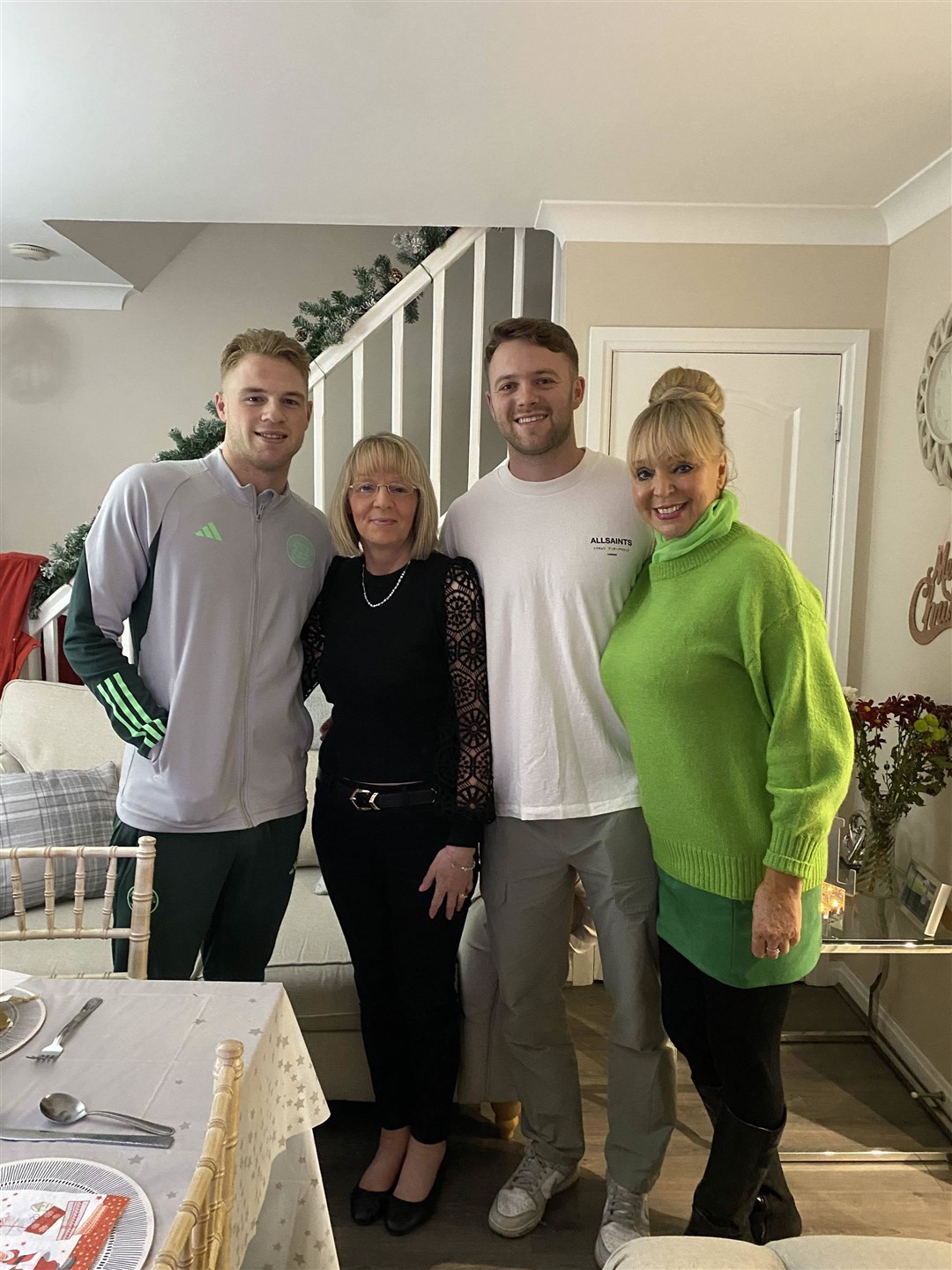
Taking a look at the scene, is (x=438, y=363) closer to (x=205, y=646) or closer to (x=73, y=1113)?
(x=205, y=646)

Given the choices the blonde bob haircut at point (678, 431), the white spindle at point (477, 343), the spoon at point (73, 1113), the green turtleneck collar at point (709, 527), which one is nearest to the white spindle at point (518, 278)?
the white spindle at point (477, 343)

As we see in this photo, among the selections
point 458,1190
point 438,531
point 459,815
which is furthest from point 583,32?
point 458,1190

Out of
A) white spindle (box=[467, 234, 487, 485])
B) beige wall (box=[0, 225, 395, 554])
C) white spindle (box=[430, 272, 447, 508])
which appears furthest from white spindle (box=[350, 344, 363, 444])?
beige wall (box=[0, 225, 395, 554])

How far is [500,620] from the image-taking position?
184 cm

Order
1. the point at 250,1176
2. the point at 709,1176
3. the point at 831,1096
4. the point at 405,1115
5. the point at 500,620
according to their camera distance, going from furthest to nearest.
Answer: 1. the point at 831,1096
2. the point at 405,1115
3. the point at 500,620
4. the point at 709,1176
5. the point at 250,1176

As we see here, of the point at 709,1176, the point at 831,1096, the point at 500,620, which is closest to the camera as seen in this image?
the point at 709,1176

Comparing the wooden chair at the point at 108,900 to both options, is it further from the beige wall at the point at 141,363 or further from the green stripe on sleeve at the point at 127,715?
the beige wall at the point at 141,363

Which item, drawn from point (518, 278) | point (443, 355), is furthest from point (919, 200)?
point (443, 355)

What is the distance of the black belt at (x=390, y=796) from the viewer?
182 cm

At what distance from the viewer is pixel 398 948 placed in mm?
1898

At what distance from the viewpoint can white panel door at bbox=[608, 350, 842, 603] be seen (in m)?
2.97

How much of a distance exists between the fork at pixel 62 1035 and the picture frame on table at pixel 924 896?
1.89 m

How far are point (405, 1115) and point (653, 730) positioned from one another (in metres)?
1.06

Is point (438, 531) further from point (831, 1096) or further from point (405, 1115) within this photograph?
point (831, 1096)
